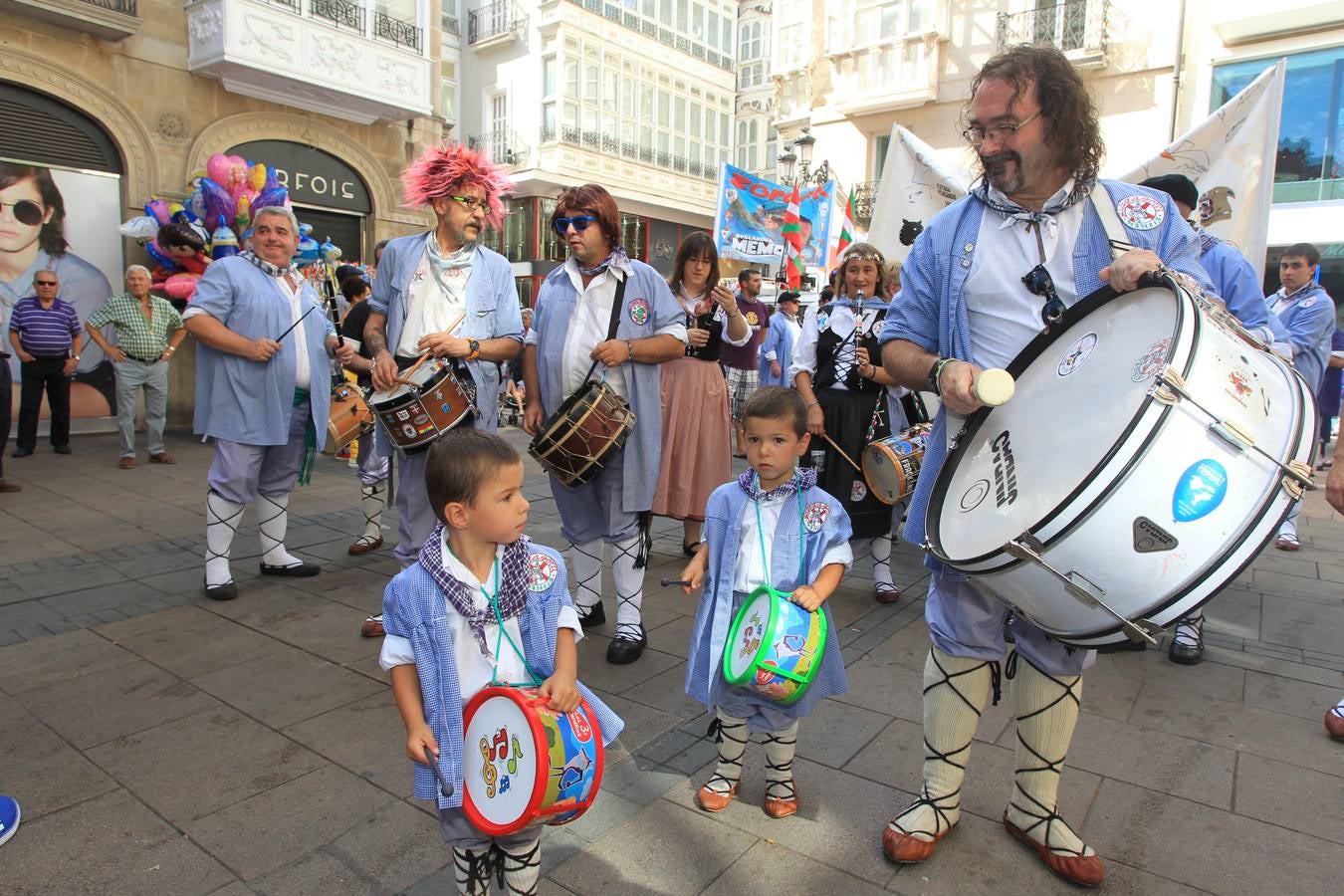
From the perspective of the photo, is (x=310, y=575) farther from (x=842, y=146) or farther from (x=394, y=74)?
(x=842, y=146)

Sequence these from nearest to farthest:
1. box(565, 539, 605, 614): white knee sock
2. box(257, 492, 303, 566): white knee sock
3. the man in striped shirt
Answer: box(565, 539, 605, 614): white knee sock → box(257, 492, 303, 566): white knee sock → the man in striped shirt

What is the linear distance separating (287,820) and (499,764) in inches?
45.2

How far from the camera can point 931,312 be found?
2.56 meters

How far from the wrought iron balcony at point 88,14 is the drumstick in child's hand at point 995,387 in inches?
456

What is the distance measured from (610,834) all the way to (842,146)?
863 inches

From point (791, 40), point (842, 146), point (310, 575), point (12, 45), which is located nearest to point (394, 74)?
point (12, 45)

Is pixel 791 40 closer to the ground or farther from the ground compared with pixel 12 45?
farther from the ground

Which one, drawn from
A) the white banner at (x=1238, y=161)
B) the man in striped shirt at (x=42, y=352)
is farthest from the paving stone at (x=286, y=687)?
the man in striped shirt at (x=42, y=352)

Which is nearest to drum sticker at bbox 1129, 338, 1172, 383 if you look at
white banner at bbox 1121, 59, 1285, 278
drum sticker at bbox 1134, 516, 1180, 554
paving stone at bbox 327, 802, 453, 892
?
drum sticker at bbox 1134, 516, 1180, 554

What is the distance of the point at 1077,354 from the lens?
2145 millimetres

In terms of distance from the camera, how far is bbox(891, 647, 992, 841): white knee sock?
244cm

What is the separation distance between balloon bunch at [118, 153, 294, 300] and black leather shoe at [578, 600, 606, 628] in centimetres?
799

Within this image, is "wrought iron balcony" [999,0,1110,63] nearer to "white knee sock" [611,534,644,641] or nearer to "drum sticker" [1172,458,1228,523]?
"white knee sock" [611,534,644,641]

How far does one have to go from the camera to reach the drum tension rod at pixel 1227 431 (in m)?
1.74
